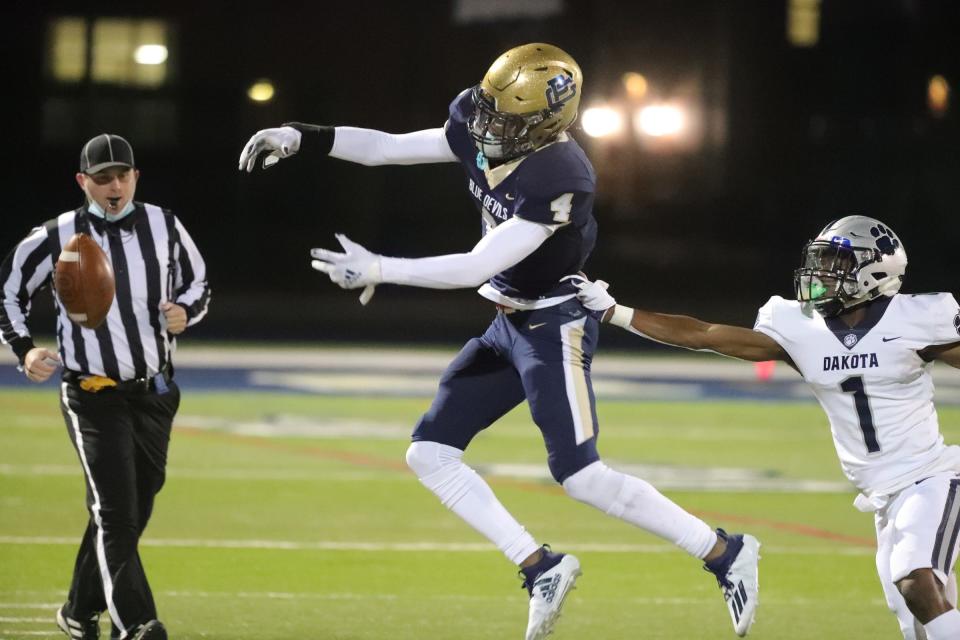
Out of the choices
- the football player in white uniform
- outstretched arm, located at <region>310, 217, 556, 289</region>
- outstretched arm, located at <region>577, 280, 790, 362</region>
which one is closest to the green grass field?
the football player in white uniform

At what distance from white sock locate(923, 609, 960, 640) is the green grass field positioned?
1.13 meters

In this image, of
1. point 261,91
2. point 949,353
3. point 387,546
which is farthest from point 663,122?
point 949,353

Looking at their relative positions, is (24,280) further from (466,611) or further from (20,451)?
(20,451)

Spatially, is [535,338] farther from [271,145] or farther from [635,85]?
[635,85]

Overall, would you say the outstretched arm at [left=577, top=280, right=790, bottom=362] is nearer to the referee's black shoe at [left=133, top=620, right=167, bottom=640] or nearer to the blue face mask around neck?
the blue face mask around neck

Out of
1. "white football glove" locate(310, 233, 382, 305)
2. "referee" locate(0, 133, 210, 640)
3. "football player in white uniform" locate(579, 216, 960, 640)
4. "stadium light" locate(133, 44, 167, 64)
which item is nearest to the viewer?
"white football glove" locate(310, 233, 382, 305)

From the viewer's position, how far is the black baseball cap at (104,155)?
452 centimetres

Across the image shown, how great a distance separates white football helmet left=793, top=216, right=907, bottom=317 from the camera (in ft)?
14.1

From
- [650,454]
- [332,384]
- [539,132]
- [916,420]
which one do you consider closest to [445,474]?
[539,132]

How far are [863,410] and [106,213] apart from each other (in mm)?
2313

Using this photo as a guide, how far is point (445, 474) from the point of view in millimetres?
4562

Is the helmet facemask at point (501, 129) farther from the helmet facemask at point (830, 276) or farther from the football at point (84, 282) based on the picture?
the football at point (84, 282)

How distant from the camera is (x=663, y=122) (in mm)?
20141

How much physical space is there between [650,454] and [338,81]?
40.0 feet
